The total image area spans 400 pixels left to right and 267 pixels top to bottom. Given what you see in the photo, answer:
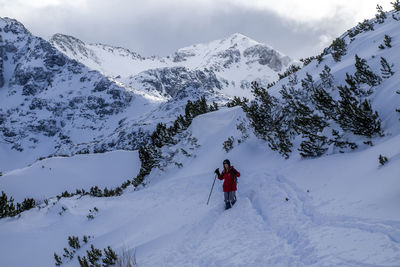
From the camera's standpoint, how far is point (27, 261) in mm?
7246

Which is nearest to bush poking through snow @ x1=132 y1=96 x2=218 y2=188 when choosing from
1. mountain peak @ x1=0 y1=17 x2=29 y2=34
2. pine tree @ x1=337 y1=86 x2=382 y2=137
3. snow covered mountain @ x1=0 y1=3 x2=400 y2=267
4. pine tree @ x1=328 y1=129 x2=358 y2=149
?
snow covered mountain @ x1=0 y1=3 x2=400 y2=267

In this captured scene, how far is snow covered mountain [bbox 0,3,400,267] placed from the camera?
3.66m

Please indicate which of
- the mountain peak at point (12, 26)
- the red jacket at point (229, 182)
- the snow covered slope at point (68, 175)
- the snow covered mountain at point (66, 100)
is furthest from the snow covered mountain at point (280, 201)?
the mountain peak at point (12, 26)

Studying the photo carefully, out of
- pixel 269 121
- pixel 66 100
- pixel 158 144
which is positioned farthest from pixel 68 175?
pixel 66 100

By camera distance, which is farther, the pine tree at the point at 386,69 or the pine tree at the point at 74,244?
the pine tree at the point at 74,244

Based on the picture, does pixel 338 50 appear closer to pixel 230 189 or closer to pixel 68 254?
pixel 230 189

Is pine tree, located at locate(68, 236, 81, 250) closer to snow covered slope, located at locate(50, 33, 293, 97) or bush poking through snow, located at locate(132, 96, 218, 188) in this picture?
bush poking through snow, located at locate(132, 96, 218, 188)

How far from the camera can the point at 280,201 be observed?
5.70 metres

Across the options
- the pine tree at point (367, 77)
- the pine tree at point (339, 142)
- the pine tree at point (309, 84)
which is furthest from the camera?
the pine tree at point (309, 84)

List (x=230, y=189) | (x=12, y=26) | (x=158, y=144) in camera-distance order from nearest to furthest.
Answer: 1. (x=230, y=189)
2. (x=158, y=144)
3. (x=12, y=26)

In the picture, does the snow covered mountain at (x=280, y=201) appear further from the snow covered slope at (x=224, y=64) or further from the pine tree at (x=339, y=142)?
the snow covered slope at (x=224, y=64)

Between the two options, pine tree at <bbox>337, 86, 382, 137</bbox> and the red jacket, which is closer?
pine tree at <bbox>337, 86, 382, 137</bbox>

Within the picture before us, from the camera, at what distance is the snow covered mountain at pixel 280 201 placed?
366cm

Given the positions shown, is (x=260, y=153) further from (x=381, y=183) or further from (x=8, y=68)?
(x=8, y=68)
